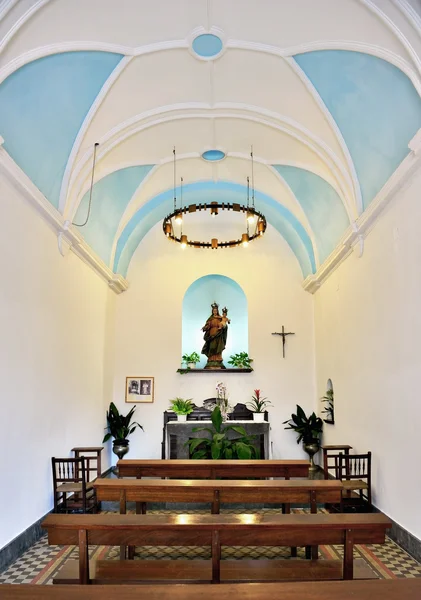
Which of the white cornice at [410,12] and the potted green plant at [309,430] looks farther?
the potted green plant at [309,430]

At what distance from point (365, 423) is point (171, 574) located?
Answer: 3.97 m

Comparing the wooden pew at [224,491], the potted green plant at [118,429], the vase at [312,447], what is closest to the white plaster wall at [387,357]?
the wooden pew at [224,491]

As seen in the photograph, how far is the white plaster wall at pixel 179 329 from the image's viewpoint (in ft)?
33.1

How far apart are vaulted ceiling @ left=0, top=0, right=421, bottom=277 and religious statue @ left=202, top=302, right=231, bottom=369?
9.72ft

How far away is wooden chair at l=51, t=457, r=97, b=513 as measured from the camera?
6051mm

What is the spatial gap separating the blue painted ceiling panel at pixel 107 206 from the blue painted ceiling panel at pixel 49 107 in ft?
4.64

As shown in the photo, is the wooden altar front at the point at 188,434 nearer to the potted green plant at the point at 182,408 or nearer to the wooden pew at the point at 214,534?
the potted green plant at the point at 182,408

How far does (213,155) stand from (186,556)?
625cm

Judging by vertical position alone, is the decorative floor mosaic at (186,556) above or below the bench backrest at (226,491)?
below

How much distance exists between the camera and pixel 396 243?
5633 mm

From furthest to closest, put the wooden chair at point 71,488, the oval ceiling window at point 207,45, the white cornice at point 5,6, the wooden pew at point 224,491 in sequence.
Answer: the wooden chair at point 71,488 < the oval ceiling window at point 207,45 < the wooden pew at point 224,491 < the white cornice at point 5,6

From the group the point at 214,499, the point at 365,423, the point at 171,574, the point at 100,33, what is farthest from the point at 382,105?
the point at 171,574

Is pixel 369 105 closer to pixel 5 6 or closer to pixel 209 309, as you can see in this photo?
pixel 5 6

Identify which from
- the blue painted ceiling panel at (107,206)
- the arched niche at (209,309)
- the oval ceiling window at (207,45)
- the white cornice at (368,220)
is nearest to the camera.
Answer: the white cornice at (368,220)
